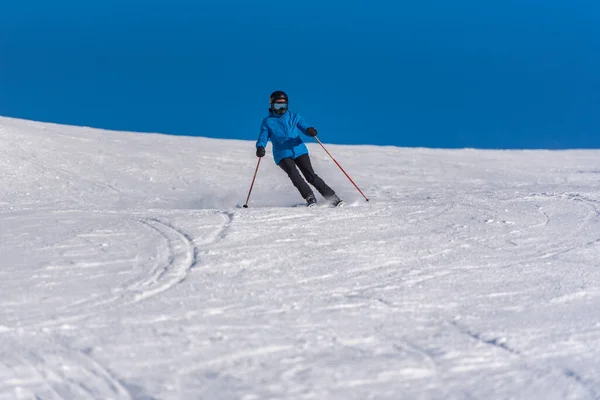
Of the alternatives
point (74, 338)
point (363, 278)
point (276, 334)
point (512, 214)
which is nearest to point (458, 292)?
point (363, 278)

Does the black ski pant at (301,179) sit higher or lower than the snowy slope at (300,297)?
higher

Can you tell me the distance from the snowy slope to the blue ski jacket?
1133 millimetres

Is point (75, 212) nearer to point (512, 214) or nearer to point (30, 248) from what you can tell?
point (30, 248)

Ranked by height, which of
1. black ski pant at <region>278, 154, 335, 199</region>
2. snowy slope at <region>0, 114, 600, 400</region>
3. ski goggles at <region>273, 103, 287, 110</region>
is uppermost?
ski goggles at <region>273, 103, 287, 110</region>

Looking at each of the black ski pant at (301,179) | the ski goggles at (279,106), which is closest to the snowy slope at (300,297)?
the black ski pant at (301,179)

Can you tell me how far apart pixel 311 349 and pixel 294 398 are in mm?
616

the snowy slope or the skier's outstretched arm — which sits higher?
the skier's outstretched arm

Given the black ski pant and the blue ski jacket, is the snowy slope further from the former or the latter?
the blue ski jacket

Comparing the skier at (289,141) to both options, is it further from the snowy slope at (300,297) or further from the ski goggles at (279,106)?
the snowy slope at (300,297)

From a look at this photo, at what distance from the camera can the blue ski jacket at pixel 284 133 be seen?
957 cm

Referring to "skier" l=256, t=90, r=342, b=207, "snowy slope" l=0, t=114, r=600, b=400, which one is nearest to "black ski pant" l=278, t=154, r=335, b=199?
"skier" l=256, t=90, r=342, b=207

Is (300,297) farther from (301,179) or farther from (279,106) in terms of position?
(279,106)

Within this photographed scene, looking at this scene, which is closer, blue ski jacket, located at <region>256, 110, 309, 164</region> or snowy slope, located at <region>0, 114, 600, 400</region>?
snowy slope, located at <region>0, 114, 600, 400</region>

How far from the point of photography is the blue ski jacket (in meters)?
9.57
